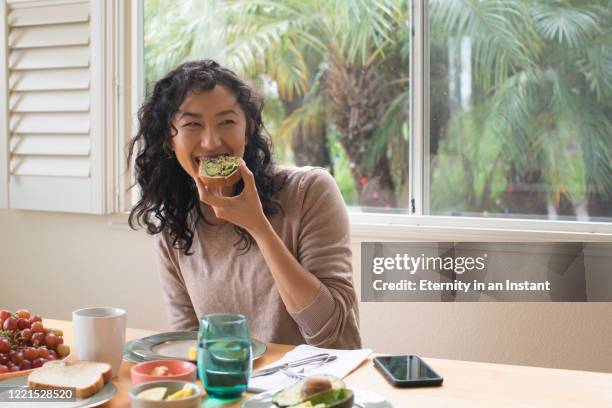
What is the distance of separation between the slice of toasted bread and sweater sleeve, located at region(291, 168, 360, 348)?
0.19m

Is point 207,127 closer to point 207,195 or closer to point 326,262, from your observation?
point 207,195

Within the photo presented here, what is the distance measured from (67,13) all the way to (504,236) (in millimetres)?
1946

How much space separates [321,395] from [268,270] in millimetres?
774

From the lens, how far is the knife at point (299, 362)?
4.33 ft

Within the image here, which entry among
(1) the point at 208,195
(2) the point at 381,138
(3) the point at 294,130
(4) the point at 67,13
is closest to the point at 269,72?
(3) the point at 294,130

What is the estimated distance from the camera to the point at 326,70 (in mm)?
2895

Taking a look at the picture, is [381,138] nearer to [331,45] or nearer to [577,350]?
[331,45]

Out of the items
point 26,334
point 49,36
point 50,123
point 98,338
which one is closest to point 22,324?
point 26,334

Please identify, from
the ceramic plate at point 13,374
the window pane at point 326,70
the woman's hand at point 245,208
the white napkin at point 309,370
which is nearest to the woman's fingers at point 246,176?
the woman's hand at point 245,208

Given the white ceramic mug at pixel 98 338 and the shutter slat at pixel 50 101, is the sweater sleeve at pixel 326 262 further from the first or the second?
the shutter slat at pixel 50 101

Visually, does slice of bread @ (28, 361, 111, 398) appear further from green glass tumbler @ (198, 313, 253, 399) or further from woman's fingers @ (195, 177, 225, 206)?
woman's fingers @ (195, 177, 225, 206)

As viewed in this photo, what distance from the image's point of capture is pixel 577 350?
2.42m

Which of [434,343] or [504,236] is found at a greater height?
[504,236]

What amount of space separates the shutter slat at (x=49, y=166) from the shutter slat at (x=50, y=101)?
0.66 ft
